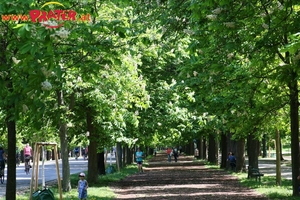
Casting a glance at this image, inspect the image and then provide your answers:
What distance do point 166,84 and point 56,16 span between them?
19637mm

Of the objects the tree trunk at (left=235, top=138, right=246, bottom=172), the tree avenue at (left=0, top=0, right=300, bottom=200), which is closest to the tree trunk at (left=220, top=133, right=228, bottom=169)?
the tree trunk at (left=235, top=138, right=246, bottom=172)

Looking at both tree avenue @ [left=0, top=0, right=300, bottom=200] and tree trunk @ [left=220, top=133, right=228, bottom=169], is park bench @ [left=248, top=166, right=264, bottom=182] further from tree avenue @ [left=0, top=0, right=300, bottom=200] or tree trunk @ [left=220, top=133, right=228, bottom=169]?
tree trunk @ [left=220, top=133, right=228, bottom=169]

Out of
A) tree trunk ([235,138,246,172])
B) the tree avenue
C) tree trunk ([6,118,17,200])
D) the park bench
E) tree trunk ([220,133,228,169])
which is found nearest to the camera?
the tree avenue

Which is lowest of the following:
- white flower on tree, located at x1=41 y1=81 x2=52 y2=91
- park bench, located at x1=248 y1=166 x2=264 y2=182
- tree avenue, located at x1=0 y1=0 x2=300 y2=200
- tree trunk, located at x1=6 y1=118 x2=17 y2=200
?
park bench, located at x1=248 y1=166 x2=264 y2=182

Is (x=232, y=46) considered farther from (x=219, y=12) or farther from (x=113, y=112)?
(x=113, y=112)

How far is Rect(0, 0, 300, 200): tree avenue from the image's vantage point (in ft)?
23.0

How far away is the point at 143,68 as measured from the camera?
27.0 meters

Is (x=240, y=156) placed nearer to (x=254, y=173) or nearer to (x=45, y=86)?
(x=254, y=173)

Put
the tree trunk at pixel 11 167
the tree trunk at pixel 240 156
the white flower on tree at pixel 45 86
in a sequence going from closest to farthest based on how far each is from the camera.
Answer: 1. the white flower on tree at pixel 45 86
2. the tree trunk at pixel 11 167
3. the tree trunk at pixel 240 156

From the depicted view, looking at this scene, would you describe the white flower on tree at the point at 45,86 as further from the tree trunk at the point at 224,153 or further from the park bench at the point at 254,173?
the tree trunk at the point at 224,153

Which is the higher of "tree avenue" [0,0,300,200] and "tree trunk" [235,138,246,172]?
"tree avenue" [0,0,300,200]

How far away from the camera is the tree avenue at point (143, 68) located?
7.00 meters

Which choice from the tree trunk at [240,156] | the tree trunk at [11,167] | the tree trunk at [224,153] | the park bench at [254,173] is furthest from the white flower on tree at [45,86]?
the tree trunk at [224,153]

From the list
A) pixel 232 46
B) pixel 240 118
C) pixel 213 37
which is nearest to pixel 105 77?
pixel 240 118
